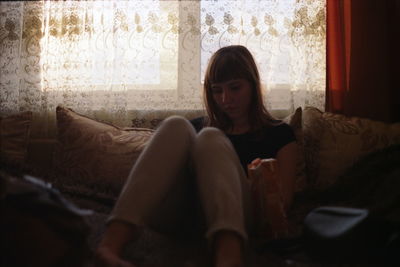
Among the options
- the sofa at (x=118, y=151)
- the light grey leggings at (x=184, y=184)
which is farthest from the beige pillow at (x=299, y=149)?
the light grey leggings at (x=184, y=184)

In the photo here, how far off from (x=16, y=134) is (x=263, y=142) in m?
0.96

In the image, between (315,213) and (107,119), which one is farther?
(107,119)

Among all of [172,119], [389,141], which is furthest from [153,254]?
[389,141]

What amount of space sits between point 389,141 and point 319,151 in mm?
286

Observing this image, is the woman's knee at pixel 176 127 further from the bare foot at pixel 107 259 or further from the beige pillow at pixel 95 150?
the beige pillow at pixel 95 150

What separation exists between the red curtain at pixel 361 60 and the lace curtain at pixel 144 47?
6 cm

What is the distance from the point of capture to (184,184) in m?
1.04

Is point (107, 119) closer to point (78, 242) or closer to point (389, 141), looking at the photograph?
point (78, 242)

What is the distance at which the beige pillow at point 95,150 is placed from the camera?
4.68 feet

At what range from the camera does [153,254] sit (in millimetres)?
924

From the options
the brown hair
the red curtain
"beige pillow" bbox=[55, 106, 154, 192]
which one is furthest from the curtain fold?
"beige pillow" bbox=[55, 106, 154, 192]

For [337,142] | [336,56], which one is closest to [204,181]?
[337,142]

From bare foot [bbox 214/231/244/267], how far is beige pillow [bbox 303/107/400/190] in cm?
77

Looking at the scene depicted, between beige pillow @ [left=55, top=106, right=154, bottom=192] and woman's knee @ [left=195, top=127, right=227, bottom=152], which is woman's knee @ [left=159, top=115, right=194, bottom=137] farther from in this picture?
beige pillow @ [left=55, top=106, right=154, bottom=192]
